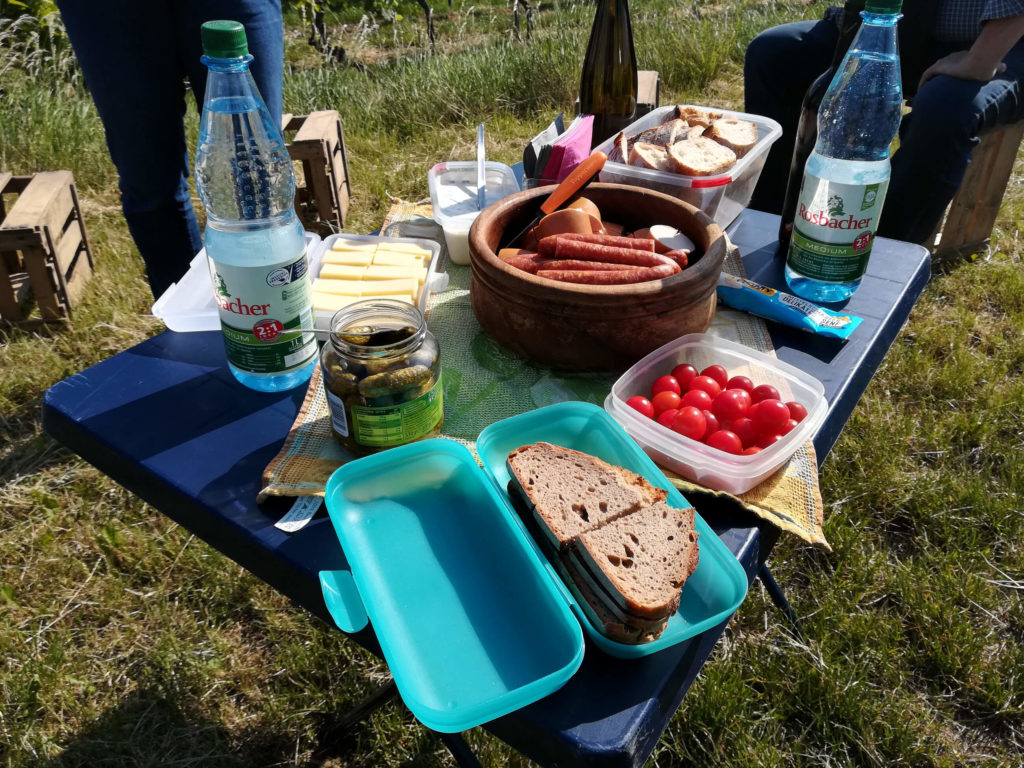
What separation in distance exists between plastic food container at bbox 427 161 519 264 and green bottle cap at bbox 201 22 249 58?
73 centimetres

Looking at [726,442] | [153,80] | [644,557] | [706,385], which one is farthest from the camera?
[153,80]

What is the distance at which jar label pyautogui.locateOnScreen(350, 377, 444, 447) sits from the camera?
118 centimetres

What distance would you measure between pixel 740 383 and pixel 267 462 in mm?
798

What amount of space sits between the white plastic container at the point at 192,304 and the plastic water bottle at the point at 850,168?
101 cm

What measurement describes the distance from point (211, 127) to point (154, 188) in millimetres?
1064

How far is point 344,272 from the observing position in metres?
1.58

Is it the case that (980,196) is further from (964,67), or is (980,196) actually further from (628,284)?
(628,284)

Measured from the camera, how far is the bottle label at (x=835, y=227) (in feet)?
4.83

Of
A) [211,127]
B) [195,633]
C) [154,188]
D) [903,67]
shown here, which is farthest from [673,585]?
[903,67]

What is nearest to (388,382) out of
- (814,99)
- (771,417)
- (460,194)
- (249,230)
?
(249,230)

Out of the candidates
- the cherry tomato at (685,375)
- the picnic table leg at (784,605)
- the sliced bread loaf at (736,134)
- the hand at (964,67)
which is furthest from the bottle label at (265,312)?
the hand at (964,67)

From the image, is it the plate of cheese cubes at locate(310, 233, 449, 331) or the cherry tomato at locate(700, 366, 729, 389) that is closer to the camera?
the cherry tomato at locate(700, 366, 729, 389)

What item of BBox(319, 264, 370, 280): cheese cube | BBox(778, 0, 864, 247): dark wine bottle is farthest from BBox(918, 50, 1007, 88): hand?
BBox(319, 264, 370, 280): cheese cube

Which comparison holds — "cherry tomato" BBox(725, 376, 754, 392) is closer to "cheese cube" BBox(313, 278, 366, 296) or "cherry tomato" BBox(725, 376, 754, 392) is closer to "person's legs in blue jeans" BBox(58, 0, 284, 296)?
"cheese cube" BBox(313, 278, 366, 296)
